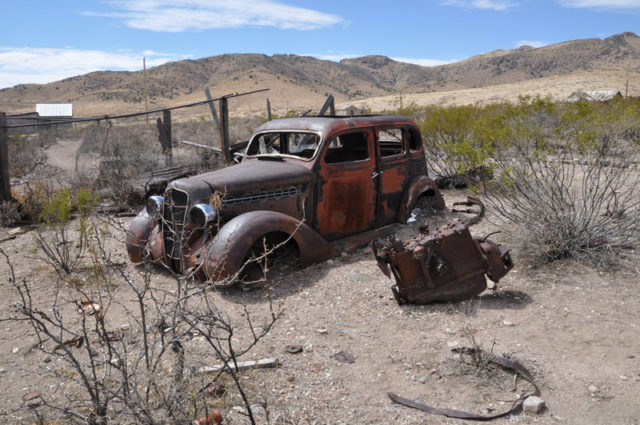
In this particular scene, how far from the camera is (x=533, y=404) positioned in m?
2.78

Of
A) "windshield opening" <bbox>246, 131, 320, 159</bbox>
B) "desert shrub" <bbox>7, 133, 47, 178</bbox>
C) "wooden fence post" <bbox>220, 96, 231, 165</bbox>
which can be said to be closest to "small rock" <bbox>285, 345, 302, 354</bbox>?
"windshield opening" <bbox>246, 131, 320, 159</bbox>

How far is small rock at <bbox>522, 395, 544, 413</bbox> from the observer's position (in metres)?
2.76

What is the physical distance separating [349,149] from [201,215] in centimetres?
259

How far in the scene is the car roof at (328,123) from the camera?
5404 mm

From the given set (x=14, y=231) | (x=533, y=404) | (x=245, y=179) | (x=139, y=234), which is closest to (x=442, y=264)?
(x=533, y=404)

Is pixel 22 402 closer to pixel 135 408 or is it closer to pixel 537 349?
pixel 135 408

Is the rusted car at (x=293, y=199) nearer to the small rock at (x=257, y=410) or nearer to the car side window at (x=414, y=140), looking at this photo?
the car side window at (x=414, y=140)

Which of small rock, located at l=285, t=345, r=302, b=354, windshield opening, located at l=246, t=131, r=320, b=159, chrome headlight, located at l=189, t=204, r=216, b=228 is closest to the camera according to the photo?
small rock, located at l=285, t=345, r=302, b=354

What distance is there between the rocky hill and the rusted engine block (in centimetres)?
4936

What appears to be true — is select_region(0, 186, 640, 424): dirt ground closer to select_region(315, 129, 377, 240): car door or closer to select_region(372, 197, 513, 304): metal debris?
select_region(372, 197, 513, 304): metal debris

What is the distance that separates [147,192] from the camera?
752 cm

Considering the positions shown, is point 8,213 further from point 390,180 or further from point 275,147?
point 390,180

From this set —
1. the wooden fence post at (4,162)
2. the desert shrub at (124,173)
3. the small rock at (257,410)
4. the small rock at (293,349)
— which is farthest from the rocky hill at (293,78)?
the small rock at (257,410)

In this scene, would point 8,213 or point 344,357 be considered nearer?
point 344,357
